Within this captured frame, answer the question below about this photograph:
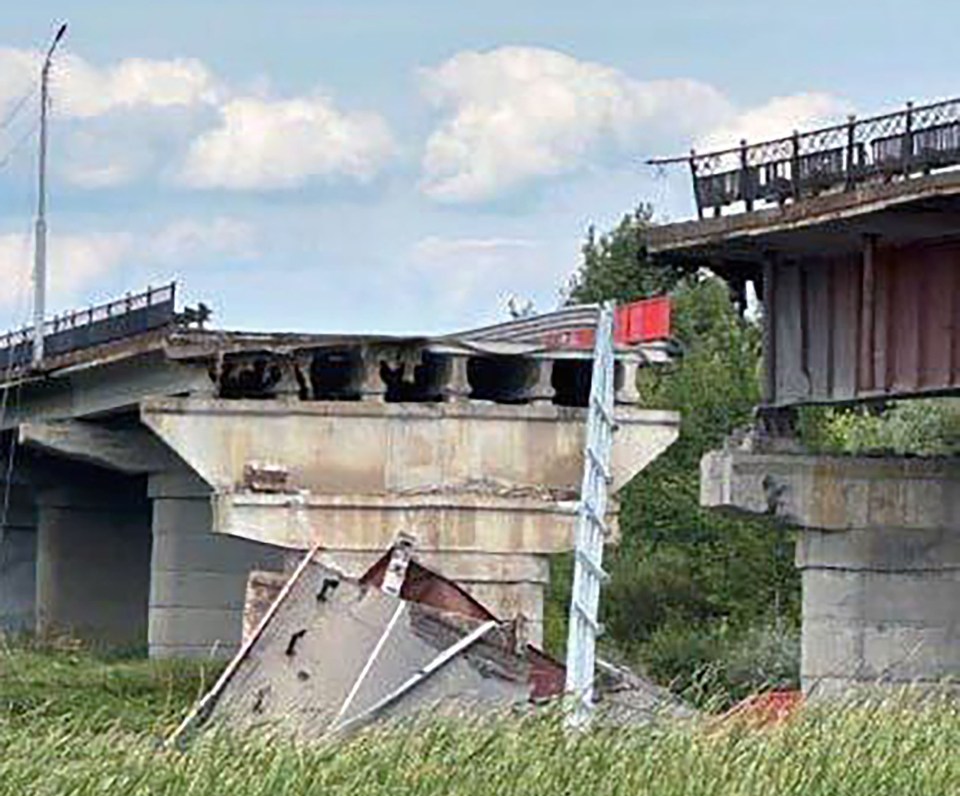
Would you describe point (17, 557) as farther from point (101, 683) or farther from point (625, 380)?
point (625, 380)

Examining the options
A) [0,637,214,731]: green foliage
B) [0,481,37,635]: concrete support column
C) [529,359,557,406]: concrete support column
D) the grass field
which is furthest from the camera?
[0,481,37,635]: concrete support column

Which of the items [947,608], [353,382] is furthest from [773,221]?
[353,382]

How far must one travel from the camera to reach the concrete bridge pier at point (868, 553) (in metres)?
37.7

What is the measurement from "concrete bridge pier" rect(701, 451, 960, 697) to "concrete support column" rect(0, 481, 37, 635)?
30.0m

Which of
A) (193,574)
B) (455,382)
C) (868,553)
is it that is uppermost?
(455,382)

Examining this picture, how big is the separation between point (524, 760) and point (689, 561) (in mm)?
42708

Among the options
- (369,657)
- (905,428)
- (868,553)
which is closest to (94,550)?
(905,428)

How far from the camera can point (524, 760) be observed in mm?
21359

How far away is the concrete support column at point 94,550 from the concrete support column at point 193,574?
10.1 m

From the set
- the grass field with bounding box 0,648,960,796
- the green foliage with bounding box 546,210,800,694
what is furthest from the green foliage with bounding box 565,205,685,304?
the grass field with bounding box 0,648,960,796

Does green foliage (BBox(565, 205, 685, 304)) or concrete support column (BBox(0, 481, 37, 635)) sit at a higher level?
green foliage (BBox(565, 205, 685, 304))

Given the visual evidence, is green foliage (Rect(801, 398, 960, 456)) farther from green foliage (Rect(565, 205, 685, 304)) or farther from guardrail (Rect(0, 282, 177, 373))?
green foliage (Rect(565, 205, 685, 304))

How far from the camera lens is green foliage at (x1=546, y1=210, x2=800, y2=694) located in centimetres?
5628

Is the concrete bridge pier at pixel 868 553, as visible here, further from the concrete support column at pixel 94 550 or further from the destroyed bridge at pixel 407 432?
the concrete support column at pixel 94 550
